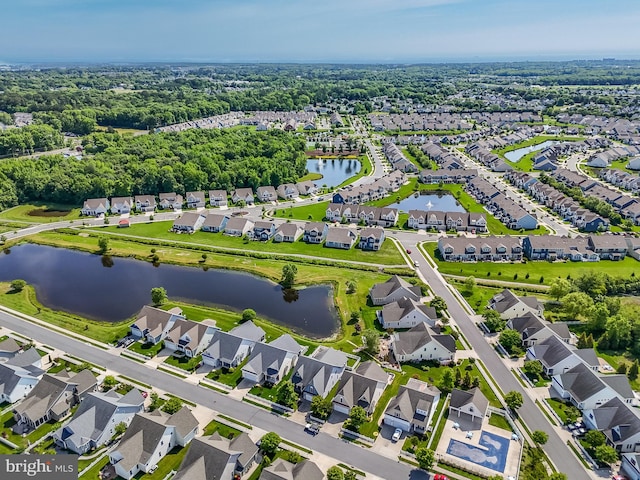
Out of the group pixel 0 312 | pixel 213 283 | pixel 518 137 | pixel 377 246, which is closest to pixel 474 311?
pixel 377 246

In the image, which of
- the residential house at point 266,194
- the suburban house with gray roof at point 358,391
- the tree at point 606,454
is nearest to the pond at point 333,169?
the residential house at point 266,194

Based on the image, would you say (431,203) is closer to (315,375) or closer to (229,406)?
(315,375)

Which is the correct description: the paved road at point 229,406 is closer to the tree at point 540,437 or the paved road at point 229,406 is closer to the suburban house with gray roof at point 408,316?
the tree at point 540,437

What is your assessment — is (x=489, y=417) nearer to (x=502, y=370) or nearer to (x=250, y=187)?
(x=502, y=370)

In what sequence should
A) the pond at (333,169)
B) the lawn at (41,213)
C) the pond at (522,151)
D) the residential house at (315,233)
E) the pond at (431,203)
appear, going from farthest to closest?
the pond at (522,151) < the pond at (333,169) < the pond at (431,203) < the lawn at (41,213) < the residential house at (315,233)

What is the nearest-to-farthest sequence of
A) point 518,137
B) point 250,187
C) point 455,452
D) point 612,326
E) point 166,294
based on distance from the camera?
point 455,452 → point 612,326 → point 166,294 → point 250,187 → point 518,137

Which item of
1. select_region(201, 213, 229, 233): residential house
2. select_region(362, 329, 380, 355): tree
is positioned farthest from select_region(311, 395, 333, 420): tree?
select_region(201, 213, 229, 233): residential house

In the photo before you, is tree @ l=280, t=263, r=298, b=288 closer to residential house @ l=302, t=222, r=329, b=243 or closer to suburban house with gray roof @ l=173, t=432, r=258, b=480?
residential house @ l=302, t=222, r=329, b=243
